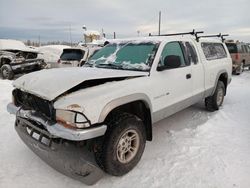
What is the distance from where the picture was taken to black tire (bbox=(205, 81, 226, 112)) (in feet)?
19.3

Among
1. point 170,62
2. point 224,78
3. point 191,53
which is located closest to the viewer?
point 170,62

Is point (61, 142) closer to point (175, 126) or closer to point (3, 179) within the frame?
point (3, 179)

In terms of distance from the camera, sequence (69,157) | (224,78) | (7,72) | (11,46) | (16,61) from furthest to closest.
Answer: (11,46), (16,61), (7,72), (224,78), (69,157)

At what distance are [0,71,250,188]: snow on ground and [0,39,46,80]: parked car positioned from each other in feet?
23.0

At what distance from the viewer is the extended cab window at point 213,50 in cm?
547

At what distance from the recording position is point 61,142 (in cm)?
296

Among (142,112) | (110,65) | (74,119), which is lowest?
(142,112)

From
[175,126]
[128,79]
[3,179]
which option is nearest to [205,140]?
[175,126]

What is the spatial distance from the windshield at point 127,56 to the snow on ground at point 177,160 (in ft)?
4.59

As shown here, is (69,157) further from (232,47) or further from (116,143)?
(232,47)

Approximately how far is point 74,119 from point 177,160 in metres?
1.77

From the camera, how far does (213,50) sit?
19.4ft

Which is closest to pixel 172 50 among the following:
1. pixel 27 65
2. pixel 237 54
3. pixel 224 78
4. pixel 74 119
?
pixel 74 119

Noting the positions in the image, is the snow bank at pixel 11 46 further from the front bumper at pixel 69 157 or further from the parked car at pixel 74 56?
the front bumper at pixel 69 157
